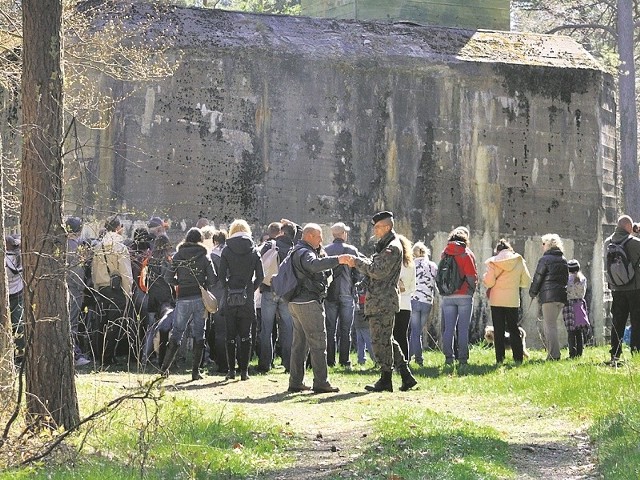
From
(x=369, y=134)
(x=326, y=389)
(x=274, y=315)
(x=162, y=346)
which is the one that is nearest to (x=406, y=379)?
(x=326, y=389)

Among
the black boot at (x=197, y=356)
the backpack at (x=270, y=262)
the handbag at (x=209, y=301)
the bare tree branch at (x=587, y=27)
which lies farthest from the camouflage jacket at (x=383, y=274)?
the bare tree branch at (x=587, y=27)

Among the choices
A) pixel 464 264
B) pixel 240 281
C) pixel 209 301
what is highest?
pixel 464 264

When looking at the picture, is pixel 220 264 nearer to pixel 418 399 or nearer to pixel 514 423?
pixel 418 399

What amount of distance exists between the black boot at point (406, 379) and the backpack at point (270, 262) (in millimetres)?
2907

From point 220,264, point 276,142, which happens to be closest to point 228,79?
point 276,142

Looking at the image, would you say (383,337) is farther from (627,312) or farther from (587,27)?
(587,27)

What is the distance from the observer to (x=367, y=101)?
20.1 m

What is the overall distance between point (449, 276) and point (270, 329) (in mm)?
2393

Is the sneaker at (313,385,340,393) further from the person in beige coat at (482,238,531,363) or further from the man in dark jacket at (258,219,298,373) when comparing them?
the person in beige coat at (482,238,531,363)

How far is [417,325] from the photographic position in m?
16.1

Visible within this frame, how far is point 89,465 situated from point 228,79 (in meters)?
12.2

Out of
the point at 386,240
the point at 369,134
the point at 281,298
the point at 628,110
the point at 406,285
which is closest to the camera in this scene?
the point at 386,240

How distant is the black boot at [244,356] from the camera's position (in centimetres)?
1430

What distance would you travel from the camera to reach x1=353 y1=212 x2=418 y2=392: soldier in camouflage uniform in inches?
491
